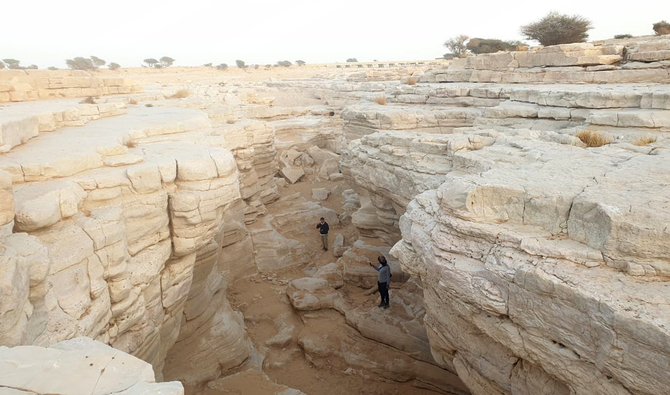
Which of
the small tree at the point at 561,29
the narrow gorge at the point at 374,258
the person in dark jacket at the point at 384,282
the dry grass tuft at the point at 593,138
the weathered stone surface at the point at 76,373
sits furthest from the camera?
the small tree at the point at 561,29

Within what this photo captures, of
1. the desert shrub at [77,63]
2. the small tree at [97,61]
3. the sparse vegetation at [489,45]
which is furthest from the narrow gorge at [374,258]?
the small tree at [97,61]

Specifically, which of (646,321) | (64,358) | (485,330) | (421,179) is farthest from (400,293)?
(64,358)

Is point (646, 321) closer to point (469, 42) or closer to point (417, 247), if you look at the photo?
point (417, 247)

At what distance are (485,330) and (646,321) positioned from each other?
5.05 feet

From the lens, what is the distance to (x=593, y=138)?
21.4ft

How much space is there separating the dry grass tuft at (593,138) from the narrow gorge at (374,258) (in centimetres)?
4

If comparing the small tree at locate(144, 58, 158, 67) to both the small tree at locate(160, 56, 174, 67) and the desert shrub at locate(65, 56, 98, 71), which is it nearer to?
the small tree at locate(160, 56, 174, 67)

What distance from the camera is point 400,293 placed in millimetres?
8977

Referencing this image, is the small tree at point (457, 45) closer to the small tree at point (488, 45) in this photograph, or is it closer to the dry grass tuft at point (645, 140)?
the small tree at point (488, 45)

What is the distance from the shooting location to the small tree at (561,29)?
68.1ft

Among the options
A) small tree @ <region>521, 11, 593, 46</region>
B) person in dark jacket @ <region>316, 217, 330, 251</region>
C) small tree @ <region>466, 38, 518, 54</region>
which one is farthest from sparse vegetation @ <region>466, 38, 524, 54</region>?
person in dark jacket @ <region>316, 217, 330, 251</region>

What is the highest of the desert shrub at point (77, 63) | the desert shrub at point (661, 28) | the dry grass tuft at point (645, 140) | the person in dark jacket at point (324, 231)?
the desert shrub at point (77, 63)

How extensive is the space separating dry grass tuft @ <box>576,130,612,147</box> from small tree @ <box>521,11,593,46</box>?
17563 mm

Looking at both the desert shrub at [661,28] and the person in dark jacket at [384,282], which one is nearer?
the person in dark jacket at [384,282]
